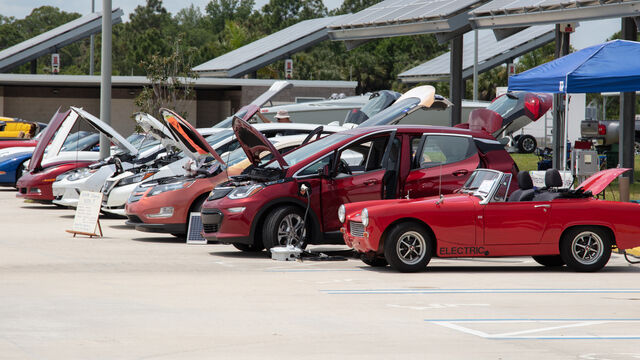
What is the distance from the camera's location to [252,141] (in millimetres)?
13398

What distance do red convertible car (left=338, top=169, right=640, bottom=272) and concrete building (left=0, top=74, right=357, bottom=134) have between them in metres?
29.9

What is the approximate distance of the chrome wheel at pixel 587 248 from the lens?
11.8m

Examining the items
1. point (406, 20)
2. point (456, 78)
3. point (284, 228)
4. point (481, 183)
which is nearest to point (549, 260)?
point (481, 183)

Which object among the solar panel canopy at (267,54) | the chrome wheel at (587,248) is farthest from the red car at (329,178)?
the solar panel canopy at (267,54)

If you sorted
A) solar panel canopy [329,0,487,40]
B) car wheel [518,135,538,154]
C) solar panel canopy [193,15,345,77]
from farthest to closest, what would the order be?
1. solar panel canopy [193,15,345,77]
2. car wheel [518,135,538,154]
3. solar panel canopy [329,0,487,40]

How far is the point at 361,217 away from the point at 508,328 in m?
3.78

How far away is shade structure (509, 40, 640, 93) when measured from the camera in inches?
550

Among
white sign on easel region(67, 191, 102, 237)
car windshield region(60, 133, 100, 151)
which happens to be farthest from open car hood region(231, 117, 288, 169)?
car windshield region(60, 133, 100, 151)

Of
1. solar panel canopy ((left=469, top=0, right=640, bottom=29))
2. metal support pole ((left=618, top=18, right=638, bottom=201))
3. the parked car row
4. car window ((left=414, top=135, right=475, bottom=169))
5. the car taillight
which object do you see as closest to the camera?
the parked car row

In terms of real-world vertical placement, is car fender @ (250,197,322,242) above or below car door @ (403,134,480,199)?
below

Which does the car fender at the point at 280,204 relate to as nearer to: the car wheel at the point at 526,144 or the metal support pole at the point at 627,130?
the metal support pole at the point at 627,130

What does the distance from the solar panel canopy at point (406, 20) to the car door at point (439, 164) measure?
9.24m

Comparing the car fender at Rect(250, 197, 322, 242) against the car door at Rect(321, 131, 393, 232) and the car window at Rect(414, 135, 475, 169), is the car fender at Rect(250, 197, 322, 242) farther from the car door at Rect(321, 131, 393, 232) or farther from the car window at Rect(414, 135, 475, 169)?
the car window at Rect(414, 135, 475, 169)

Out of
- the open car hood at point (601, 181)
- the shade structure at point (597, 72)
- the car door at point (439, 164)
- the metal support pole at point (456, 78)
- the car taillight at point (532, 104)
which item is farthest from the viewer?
the metal support pole at point (456, 78)
